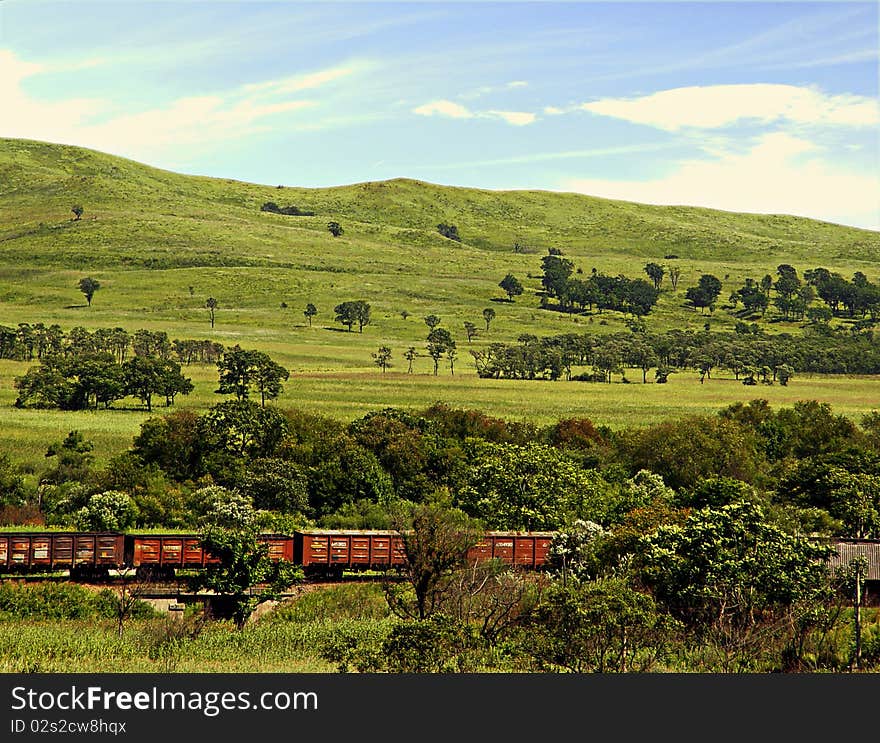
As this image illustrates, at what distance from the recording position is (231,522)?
43844mm

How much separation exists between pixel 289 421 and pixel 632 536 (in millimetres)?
38065

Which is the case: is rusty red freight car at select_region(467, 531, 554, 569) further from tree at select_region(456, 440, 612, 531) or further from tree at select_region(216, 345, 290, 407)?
tree at select_region(216, 345, 290, 407)

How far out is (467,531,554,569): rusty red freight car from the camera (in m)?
44.7

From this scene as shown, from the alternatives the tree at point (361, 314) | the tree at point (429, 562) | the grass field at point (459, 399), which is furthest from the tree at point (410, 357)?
the tree at point (429, 562)

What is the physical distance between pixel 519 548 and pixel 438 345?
107m

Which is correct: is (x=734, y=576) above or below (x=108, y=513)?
above

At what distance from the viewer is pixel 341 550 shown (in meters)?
44.0

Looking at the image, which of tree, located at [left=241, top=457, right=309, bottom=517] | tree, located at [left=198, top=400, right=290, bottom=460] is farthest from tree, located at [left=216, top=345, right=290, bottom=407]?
tree, located at [left=241, top=457, right=309, bottom=517]

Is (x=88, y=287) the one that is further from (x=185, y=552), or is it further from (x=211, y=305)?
(x=185, y=552)

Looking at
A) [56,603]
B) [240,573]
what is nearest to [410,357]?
[240,573]

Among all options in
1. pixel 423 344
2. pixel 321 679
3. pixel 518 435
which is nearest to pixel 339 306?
pixel 423 344

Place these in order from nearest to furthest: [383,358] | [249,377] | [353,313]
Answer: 1. [249,377]
2. [383,358]
3. [353,313]

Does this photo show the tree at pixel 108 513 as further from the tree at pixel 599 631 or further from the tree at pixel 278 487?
the tree at pixel 599 631

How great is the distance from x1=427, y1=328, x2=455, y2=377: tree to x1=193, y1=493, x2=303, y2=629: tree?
10483cm
